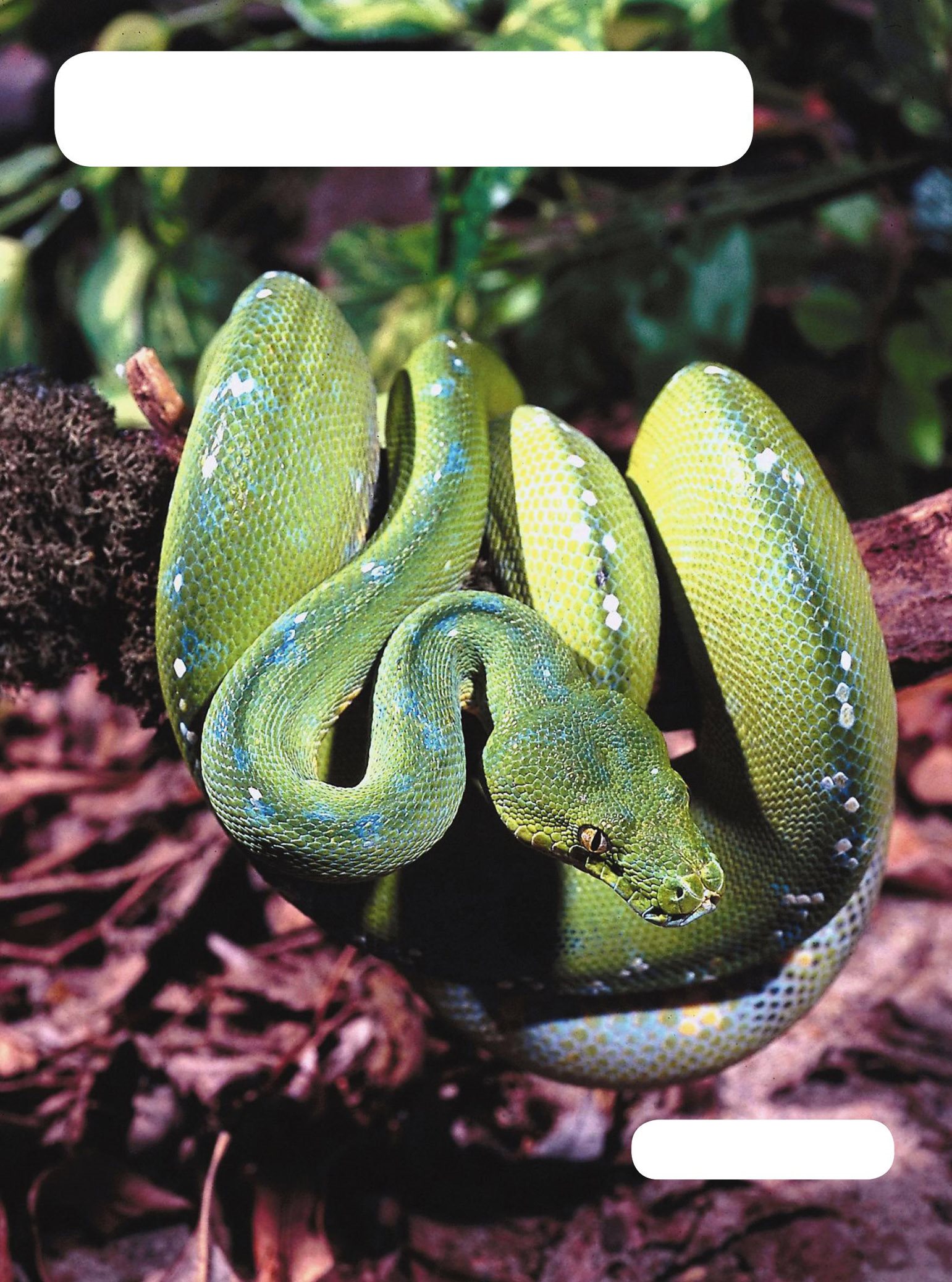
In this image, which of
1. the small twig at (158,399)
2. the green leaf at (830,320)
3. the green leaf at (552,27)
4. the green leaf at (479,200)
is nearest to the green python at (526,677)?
the small twig at (158,399)

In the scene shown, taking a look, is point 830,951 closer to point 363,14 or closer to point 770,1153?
point 770,1153

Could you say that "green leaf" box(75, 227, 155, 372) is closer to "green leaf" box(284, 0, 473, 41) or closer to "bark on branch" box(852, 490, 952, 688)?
"green leaf" box(284, 0, 473, 41)

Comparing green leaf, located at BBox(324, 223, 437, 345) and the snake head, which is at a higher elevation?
green leaf, located at BBox(324, 223, 437, 345)

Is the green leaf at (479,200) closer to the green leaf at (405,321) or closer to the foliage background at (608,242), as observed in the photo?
the foliage background at (608,242)

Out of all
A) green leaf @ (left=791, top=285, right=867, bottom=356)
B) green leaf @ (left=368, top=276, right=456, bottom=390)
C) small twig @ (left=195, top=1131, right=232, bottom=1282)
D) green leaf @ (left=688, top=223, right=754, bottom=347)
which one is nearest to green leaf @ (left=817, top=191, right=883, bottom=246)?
green leaf @ (left=791, top=285, right=867, bottom=356)

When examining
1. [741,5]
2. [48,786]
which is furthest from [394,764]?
[741,5]
